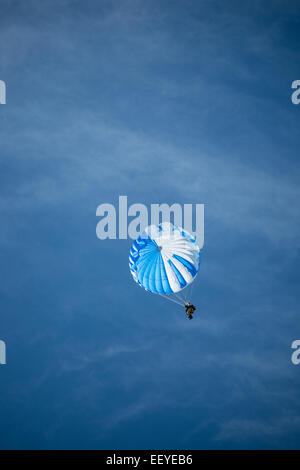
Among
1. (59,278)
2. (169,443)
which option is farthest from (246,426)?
(59,278)

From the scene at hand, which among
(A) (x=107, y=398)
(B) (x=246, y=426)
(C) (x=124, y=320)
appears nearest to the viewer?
(B) (x=246, y=426)

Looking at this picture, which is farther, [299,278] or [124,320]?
[124,320]

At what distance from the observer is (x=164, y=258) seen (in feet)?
98.4

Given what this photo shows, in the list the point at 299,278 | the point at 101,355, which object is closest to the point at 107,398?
the point at 101,355

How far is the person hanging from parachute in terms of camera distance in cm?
2986

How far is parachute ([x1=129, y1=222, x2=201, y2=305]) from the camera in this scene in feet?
98.0

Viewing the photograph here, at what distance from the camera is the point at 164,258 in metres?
30.0

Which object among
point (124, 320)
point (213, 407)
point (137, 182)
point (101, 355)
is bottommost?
point (213, 407)

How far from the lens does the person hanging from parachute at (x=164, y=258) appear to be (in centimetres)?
2986

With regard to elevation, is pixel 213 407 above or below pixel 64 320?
below

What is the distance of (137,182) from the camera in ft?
152

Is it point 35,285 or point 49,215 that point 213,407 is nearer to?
point 35,285

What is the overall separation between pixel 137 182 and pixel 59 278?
12932 millimetres

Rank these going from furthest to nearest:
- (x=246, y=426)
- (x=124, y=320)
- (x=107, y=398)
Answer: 1. (x=124, y=320)
2. (x=107, y=398)
3. (x=246, y=426)
